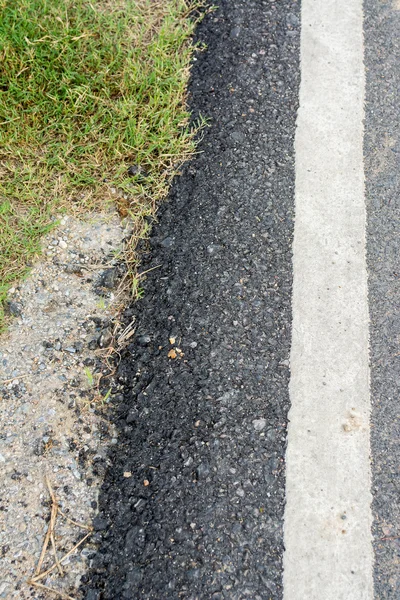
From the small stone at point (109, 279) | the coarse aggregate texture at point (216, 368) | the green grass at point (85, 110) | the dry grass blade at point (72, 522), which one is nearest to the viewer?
the coarse aggregate texture at point (216, 368)

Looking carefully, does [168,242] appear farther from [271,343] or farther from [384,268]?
[384,268]

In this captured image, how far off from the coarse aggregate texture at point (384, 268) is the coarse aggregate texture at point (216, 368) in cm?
30

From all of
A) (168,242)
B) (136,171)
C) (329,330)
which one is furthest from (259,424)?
(136,171)

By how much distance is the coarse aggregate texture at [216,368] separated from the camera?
1718 mm

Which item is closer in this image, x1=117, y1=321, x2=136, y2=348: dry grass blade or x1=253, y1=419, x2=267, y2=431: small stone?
x1=253, y1=419, x2=267, y2=431: small stone

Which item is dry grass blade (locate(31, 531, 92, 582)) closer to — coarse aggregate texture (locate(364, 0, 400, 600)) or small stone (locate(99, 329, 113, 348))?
small stone (locate(99, 329, 113, 348))

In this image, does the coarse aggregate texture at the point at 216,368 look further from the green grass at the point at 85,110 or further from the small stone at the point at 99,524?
the green grass at the point at 85,110

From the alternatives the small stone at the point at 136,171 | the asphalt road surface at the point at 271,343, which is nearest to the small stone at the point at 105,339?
the asphalt road surface at the point at 271,343

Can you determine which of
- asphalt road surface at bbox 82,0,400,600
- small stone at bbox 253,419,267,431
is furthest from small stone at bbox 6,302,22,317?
small stone at bbox 253,419,267,431

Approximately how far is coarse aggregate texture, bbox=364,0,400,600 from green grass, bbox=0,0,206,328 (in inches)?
31.2

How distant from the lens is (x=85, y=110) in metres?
2.62

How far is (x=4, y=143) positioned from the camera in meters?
2.52

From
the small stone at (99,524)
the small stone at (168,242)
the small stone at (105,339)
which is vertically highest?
the small stone at (168,242)

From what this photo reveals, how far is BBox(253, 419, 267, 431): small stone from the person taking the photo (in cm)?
190
